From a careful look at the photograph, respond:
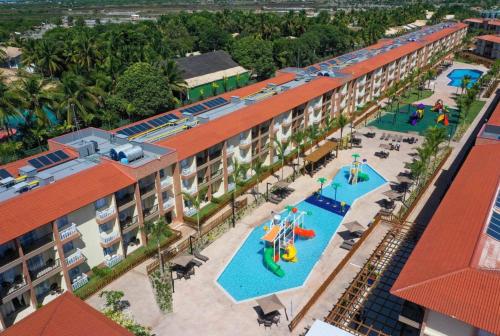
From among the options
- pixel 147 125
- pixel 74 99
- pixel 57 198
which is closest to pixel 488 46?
pixel 147 125

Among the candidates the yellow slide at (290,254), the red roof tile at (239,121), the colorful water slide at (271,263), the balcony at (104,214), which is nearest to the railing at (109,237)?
the balcony at (104,214)

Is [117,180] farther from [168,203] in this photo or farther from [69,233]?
[168,203]

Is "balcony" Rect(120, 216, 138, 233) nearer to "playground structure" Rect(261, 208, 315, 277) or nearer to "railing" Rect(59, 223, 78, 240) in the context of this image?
"railing" Rect(59, 223, 78, 240)

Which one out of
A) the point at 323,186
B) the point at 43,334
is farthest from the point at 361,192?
the point at 43,334

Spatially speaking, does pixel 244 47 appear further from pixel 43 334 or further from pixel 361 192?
pixel 43 334

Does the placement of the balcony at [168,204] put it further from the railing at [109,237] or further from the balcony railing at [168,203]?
the railing at [109,237]

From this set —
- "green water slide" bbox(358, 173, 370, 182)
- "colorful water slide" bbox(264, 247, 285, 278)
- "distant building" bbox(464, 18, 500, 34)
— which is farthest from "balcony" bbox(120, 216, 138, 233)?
"distant building" bbox(464, 18, 500, 34)
